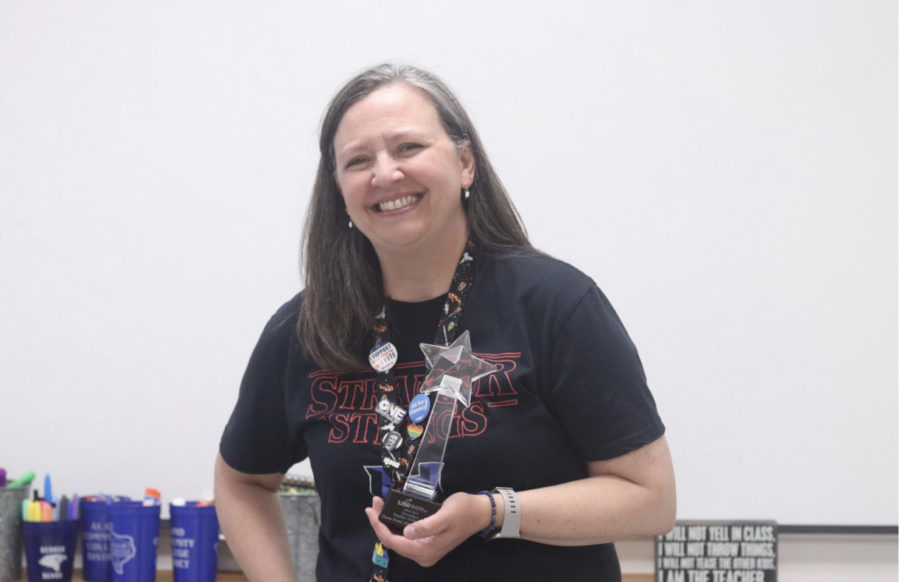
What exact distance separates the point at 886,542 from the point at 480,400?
5.43ft

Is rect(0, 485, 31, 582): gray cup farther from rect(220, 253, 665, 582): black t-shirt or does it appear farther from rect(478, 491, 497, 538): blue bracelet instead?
rect(478, 491, 497, 538): blue bracelet

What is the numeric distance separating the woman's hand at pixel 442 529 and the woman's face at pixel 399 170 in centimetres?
42

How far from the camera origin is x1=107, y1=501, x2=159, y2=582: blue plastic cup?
229cm

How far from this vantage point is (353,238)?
5.32 feet

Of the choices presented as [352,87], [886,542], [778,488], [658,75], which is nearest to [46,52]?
[352,87]

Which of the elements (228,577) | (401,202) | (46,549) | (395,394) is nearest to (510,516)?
(395,394)

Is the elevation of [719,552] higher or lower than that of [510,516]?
lower

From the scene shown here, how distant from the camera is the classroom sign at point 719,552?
236 centimetres

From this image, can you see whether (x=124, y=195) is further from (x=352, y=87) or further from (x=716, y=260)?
(x=716, y=260)

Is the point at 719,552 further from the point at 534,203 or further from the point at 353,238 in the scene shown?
the point at 353,238

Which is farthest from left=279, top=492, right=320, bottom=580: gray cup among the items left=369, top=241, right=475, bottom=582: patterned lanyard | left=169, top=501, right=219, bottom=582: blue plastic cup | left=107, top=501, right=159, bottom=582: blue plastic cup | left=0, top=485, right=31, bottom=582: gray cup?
left=369, top=241, right=475, bottom=582: patterned lanyard

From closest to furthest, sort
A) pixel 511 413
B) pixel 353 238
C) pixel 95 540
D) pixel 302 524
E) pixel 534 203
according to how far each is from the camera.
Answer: pixel 511 413 → pixel 353 238 → pixel 302 524 → pixel 95 540 → pixel 534 203

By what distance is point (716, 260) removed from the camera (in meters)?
2.46

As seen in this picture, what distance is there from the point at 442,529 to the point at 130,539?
1.39m
